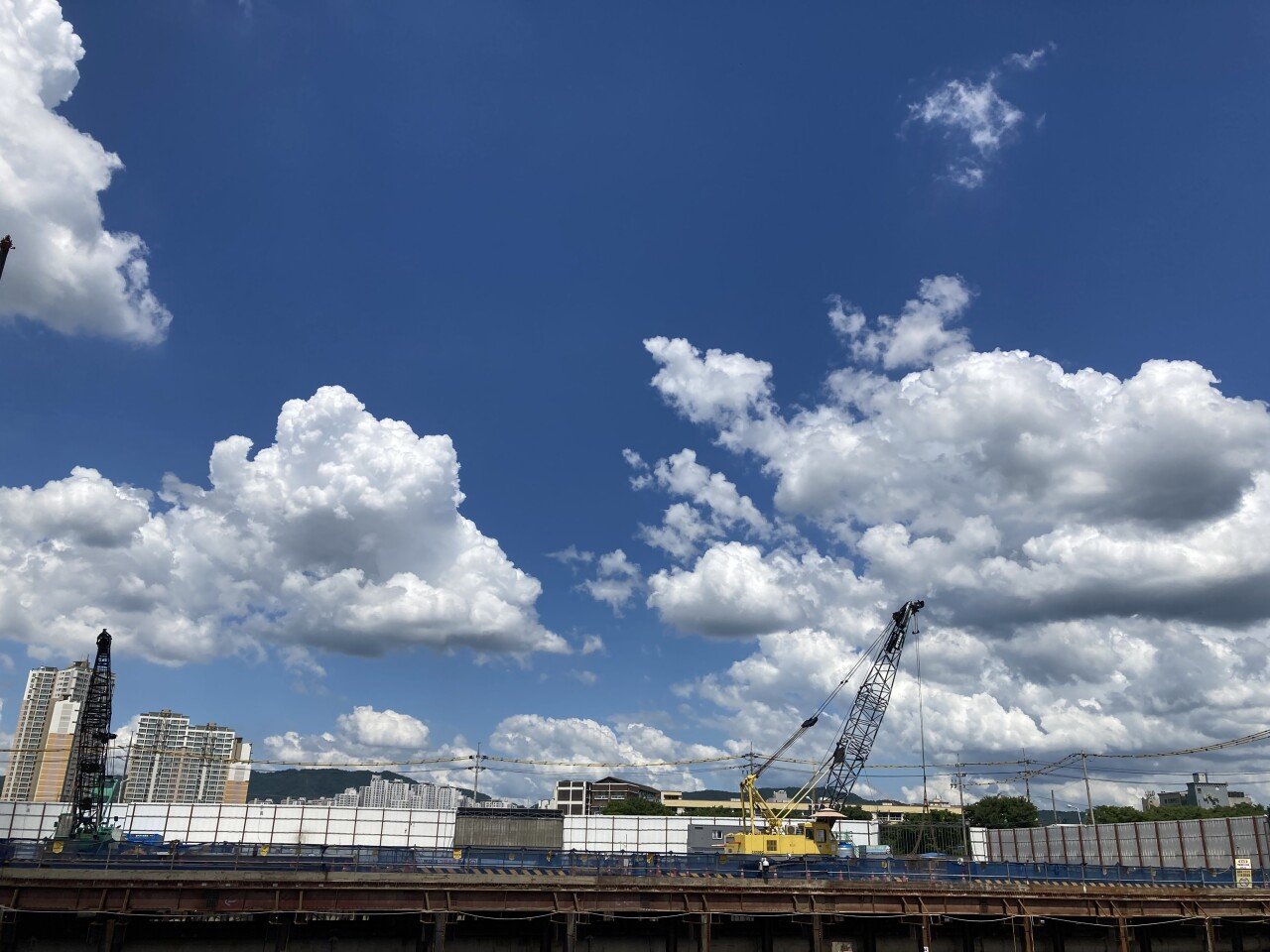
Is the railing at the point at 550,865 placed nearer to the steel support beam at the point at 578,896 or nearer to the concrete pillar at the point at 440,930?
the steel support beam at the point at 578,896

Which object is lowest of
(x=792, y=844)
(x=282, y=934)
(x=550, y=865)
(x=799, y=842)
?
(x=282, y=934)

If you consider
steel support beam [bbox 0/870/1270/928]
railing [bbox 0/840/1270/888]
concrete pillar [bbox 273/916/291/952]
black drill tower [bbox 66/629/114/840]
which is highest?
black drill tower [bbox 66/629/114/840]

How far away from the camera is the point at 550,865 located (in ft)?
166

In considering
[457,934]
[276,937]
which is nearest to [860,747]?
[457,934]

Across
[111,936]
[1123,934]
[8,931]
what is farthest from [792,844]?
[8,931]

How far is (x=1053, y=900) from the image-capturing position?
49500mm

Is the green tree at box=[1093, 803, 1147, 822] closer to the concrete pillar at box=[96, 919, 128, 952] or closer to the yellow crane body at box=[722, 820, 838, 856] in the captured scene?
the yellow crane body at box=[722, 820, 838, 856]

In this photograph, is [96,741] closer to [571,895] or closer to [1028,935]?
[571,895]

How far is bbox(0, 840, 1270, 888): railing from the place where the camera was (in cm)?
4562

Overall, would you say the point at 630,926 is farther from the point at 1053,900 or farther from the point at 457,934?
the point at 1053,900

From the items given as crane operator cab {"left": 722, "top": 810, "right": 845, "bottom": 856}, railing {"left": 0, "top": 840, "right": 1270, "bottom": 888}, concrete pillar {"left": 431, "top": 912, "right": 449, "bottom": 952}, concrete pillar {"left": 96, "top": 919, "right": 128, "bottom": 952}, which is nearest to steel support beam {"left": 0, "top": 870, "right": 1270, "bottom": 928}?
concrete pillar {"left": 431, "top": 912, "right": 449, "bottom": 952}

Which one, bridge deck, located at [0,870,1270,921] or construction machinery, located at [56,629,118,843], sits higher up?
construction machinery, located at [56,629,118,843]

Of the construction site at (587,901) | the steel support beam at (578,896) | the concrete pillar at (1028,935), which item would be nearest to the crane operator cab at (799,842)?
the construction site at (587,901)

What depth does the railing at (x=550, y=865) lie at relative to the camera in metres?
45.6
